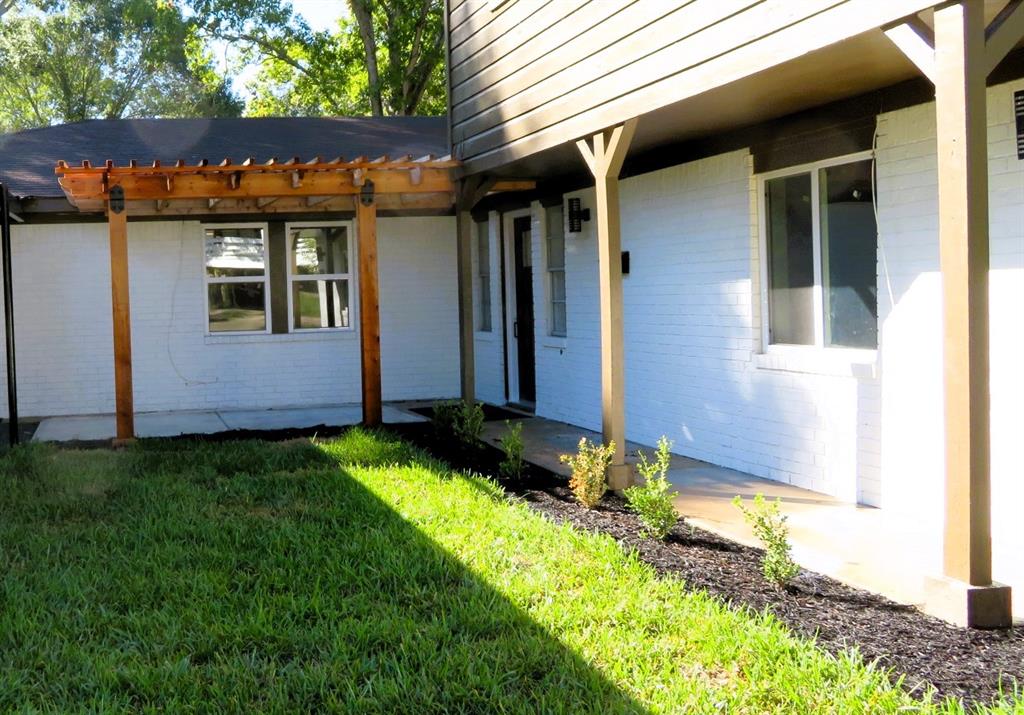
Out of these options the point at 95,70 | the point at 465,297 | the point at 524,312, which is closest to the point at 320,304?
the point at 524,312

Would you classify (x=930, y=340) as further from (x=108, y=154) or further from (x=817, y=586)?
(x=108, y=154)

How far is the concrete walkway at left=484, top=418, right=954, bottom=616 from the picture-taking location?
5230 millimetres

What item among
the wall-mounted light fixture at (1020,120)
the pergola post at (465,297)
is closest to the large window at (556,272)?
the pergola post at (465,297)

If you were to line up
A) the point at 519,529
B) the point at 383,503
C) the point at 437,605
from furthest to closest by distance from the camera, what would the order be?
the point at 383,503
the point at 519,529
the point at 437,605

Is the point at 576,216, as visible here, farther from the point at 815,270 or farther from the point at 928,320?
the point at 928,320

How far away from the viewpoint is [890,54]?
215 inches

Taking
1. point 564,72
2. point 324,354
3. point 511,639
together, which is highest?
point 564,72

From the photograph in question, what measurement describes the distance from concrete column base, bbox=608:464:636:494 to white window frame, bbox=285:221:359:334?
7.30 m

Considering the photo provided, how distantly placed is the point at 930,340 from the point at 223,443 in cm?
630

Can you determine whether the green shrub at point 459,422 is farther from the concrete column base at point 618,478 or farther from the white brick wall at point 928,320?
the white brick wall at point 928,320

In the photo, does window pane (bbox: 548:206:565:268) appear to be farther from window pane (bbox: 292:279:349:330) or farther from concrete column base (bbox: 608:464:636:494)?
concrete column base (bbox: 608:464:636:494)

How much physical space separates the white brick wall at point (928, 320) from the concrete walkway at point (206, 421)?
6.27 metres

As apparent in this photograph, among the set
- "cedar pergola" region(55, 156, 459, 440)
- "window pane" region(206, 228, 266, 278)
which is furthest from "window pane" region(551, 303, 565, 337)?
"window pane" region(206, 228, 266, 278)

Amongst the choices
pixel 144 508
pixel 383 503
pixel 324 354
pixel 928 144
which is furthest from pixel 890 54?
pixel 324 354
